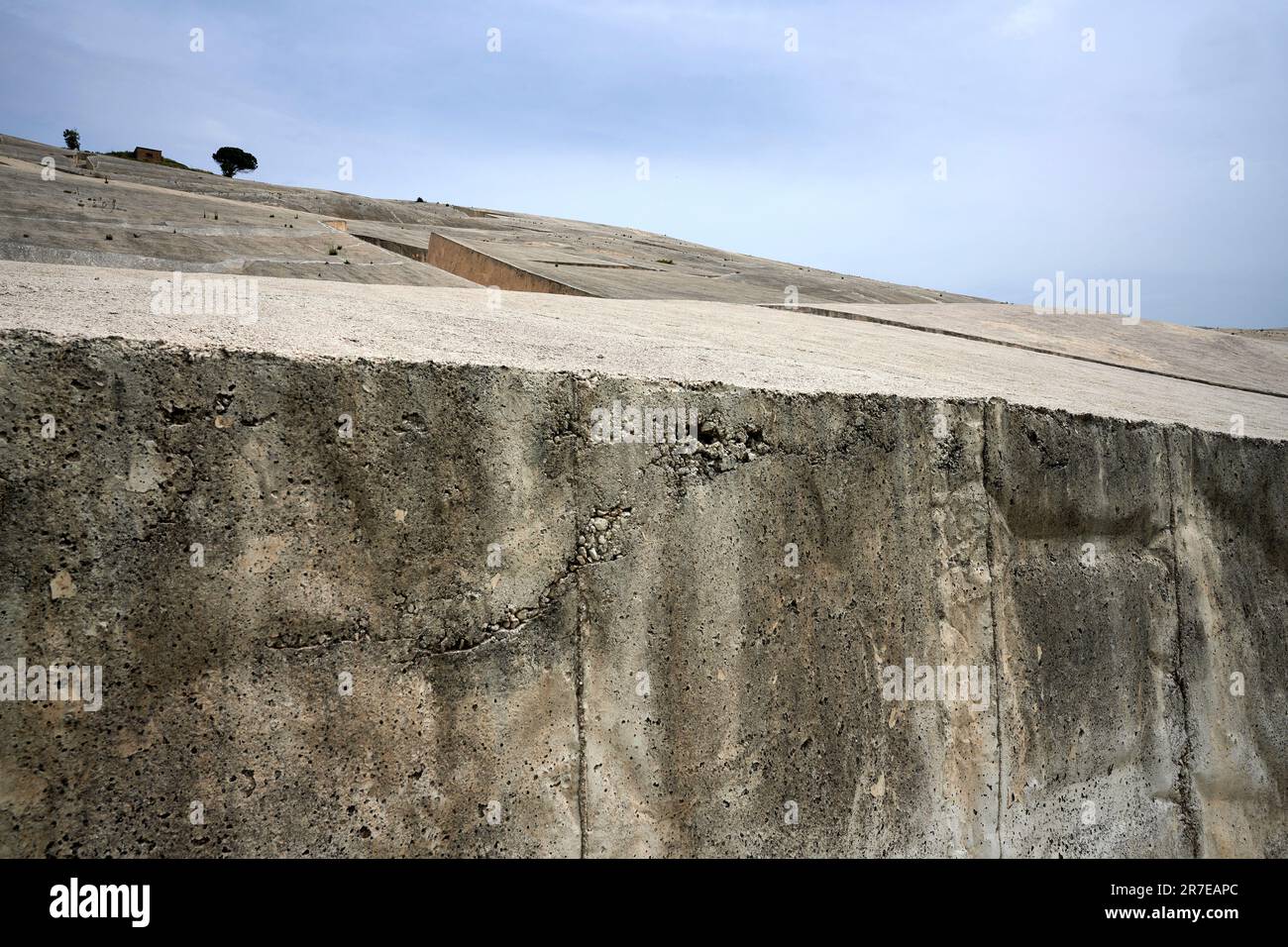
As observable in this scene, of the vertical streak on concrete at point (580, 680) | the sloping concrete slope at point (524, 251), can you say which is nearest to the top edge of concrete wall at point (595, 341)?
the vertical streak on concrete at point (580, 680)

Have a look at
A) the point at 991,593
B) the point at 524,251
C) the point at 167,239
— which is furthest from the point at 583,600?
the point at 524,251

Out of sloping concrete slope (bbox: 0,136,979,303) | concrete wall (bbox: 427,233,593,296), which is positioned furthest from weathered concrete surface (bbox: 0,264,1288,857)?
sloping concrete slope (bbox: 0,136,979,303)

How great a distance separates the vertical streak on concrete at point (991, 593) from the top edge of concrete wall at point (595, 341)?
110 mm

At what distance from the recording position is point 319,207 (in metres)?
15.7

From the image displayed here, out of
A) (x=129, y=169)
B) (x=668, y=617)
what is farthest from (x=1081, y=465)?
(x=129, y=169)

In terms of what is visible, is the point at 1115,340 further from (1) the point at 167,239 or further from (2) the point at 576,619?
(1) the point at 167,239

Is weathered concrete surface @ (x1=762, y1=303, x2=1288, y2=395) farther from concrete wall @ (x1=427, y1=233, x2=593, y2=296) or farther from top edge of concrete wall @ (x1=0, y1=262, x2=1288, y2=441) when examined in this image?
concrete wall @ (x1=427, y1=233, x2=593, y2=296)

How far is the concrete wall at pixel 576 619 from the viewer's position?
1.73 m

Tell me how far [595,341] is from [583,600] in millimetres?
1195

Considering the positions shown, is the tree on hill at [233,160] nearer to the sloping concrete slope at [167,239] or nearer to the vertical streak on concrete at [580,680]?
the sloping concrete slope at [167,239]

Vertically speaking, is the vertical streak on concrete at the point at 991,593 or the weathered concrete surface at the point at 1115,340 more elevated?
the weathered concrete surface at the point at 1115,340

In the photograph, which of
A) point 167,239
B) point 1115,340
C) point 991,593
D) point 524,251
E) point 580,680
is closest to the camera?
point 580,680

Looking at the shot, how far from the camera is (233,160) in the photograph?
123 feet

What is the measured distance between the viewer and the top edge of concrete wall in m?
2.09
